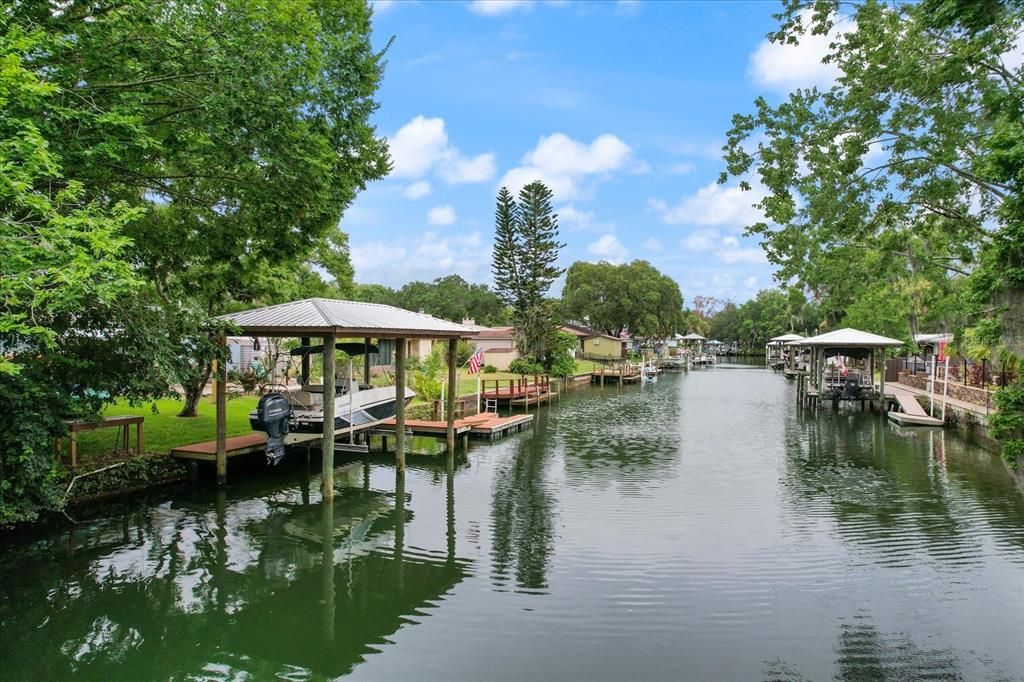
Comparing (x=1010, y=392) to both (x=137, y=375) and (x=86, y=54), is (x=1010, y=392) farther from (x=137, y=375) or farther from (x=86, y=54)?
(x=86, y=54)

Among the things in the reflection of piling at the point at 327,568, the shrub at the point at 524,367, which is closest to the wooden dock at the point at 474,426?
the reflection of piling at the point at 327,568

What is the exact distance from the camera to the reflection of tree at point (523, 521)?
760cm

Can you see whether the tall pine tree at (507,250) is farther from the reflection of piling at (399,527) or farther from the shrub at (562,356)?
the reflection of piling at (399,527)

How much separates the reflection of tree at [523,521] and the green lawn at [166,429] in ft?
17.5

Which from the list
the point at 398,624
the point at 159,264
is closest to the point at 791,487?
the point at 398,624

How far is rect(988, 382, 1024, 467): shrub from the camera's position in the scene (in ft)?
15.8

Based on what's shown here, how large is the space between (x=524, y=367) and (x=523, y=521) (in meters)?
26.6

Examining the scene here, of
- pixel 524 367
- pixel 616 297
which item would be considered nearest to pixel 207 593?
pixel 524 367

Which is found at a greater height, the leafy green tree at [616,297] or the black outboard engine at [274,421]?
the leafy green tree at [616,297]

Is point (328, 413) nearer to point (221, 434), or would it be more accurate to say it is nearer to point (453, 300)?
point (221, 434)

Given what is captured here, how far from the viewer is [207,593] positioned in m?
6.73

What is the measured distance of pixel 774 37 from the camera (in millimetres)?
9406

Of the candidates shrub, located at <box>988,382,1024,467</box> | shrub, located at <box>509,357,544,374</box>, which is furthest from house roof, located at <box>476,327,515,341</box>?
shrub, located at <box>988,382,1024,467</box>

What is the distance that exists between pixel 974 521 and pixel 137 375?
11.9 metres
